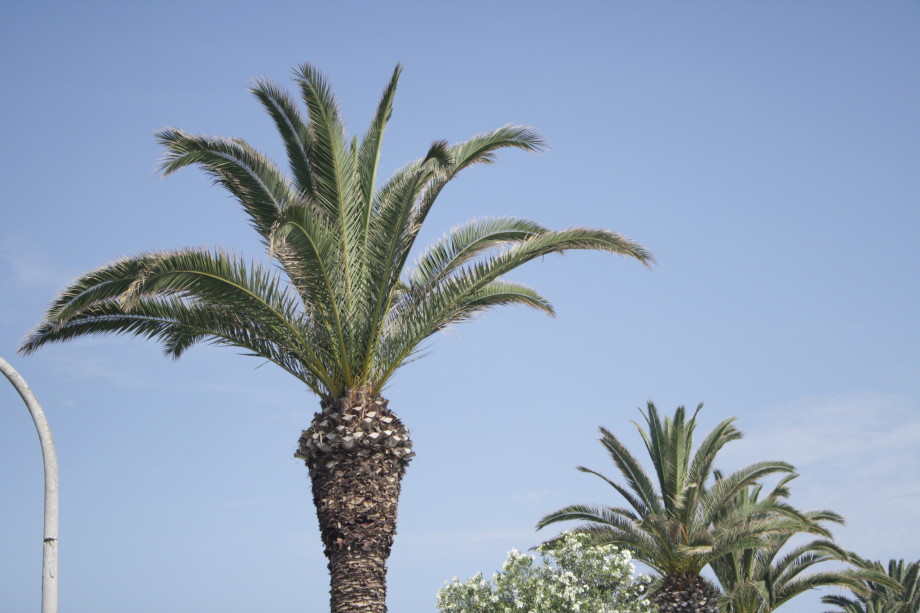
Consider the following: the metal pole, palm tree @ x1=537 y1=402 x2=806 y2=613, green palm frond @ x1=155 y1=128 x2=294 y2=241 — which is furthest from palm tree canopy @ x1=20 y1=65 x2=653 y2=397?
palm tree @ x1=537 y1=402 x2=806 y2=613

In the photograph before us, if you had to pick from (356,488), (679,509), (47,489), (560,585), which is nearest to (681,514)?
(679,509)

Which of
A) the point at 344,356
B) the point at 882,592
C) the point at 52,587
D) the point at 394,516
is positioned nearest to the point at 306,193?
the point at 344,356

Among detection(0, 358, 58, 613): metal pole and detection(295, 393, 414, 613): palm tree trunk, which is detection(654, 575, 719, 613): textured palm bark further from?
detection(0, 358, 58, 613): metal pole

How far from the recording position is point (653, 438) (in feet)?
82.8

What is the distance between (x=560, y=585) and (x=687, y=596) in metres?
5.81

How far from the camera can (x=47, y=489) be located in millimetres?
10039

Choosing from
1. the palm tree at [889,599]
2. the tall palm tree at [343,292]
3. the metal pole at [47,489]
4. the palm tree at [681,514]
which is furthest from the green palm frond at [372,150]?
the palm tree at [889,599]

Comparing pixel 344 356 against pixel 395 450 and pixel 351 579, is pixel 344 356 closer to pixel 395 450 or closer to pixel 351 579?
pixel 395 450

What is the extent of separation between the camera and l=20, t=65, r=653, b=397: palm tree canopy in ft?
47.5

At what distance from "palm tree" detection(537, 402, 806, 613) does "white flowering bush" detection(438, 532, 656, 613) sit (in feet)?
11.1

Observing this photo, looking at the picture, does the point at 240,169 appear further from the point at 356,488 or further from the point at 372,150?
the point at 356,488

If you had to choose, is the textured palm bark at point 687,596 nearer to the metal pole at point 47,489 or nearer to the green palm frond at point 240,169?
the green palm frond at point 240,169

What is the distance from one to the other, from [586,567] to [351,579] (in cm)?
768

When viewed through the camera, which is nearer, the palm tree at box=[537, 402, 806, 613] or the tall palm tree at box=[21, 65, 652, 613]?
the tall palm tree at box=[21, 65, 652, 613]
